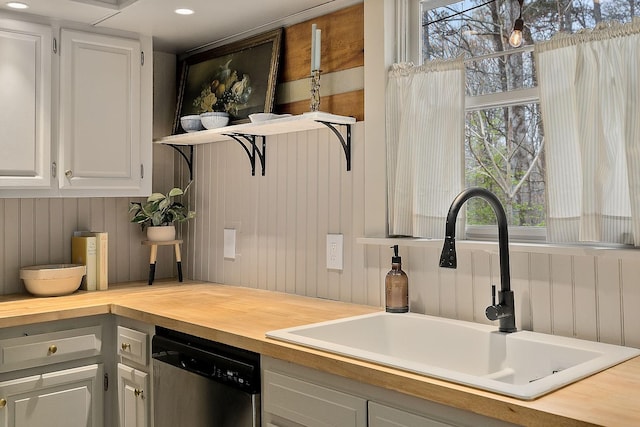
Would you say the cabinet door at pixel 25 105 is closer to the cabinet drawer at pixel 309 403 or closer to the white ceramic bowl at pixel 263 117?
the white ceramic bowl at pixel 263 117

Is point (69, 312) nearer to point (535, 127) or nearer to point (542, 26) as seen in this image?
point (535, 127)

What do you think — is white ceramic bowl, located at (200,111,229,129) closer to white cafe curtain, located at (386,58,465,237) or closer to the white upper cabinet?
the white upper cabinet

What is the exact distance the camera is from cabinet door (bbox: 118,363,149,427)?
7.99ft

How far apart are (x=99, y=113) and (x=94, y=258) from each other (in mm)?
689

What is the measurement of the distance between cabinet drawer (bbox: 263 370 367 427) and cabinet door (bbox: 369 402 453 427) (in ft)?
0.10

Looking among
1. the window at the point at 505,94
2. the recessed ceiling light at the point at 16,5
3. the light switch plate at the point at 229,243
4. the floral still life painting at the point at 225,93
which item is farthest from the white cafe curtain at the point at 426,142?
the recessed ceiling light at the point at 16,5

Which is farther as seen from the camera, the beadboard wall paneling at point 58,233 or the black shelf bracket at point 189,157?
the black shelf bracket at point 189,157

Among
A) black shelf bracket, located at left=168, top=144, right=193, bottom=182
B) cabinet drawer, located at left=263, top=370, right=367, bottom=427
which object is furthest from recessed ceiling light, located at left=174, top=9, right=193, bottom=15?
cabinet drawer, located at left=263, top=370, right=367, bottom=427

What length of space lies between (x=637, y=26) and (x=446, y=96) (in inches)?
25.5

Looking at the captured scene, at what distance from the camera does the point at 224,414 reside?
79.3 inches

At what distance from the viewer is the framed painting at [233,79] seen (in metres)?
2.83

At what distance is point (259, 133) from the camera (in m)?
2.82

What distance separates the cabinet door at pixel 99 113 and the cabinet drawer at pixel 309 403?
1.49 meters

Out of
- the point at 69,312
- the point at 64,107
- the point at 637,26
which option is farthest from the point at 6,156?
the point at 637,26
